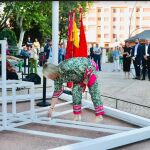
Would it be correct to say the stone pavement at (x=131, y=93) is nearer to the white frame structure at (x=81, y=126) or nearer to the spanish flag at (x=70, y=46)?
the white frame structure at (x=81, y=126)

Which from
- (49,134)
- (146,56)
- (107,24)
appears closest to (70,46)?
(49,134)

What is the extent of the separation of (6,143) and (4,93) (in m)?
0.88

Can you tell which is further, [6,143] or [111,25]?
[111,25]

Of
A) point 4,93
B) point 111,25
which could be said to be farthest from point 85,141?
point 111,25

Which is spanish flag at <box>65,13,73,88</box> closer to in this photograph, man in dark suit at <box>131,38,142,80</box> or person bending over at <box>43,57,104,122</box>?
person bending over at <box>43,57,104,122</box>

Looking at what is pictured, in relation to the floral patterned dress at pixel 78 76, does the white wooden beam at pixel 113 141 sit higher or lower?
lower

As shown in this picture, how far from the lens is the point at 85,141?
18.4 ft

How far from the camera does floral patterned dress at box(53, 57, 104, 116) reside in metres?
6.20

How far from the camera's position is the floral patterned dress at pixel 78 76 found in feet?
20.3

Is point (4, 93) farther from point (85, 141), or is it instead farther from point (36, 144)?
point (85, 141)

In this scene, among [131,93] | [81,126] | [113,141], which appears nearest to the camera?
[113,141]

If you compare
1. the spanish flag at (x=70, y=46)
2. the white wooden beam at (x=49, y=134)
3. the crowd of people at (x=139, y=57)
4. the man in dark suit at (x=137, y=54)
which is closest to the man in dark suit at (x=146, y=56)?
the crowd of people at (x=139, y=57)

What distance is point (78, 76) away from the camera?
6250 millimetres

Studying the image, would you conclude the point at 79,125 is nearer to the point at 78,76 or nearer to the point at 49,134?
the point at 49,134
